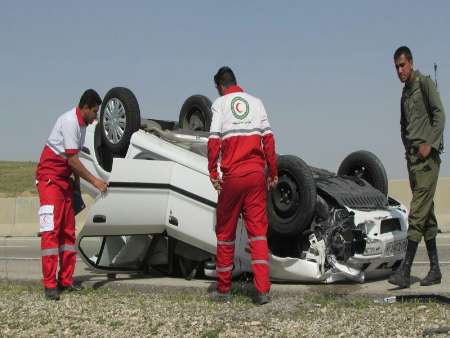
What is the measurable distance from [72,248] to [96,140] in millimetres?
1438

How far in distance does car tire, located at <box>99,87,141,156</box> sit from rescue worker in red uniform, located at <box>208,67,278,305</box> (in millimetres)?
1623

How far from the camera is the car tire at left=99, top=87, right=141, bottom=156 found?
22.2 feet

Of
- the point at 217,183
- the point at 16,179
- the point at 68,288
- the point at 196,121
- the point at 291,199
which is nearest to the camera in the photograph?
the point at 217,183

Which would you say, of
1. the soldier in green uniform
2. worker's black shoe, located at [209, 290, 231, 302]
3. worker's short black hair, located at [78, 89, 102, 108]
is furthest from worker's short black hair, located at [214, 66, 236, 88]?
worker's black shoe, located at [209, 290, 231, 302]

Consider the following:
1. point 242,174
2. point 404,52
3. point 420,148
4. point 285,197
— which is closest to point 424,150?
point 420,148

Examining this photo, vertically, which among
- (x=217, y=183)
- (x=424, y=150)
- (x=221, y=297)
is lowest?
(x=221, y=297)

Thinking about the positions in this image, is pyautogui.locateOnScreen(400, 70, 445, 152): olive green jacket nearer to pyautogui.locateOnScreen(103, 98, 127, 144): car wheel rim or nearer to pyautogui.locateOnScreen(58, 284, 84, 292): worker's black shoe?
pyautogui.locateOnScreen(103, 98, 127, 144): car wheel rim

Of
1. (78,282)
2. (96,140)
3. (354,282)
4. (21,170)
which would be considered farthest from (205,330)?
(21,170)

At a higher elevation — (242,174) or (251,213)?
(242,174)

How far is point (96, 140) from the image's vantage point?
7.27 meters

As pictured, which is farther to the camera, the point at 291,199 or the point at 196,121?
the point at 196,121

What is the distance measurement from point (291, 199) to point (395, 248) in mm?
1096

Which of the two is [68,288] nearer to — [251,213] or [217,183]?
[217,183]

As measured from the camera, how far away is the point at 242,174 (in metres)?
5.20
